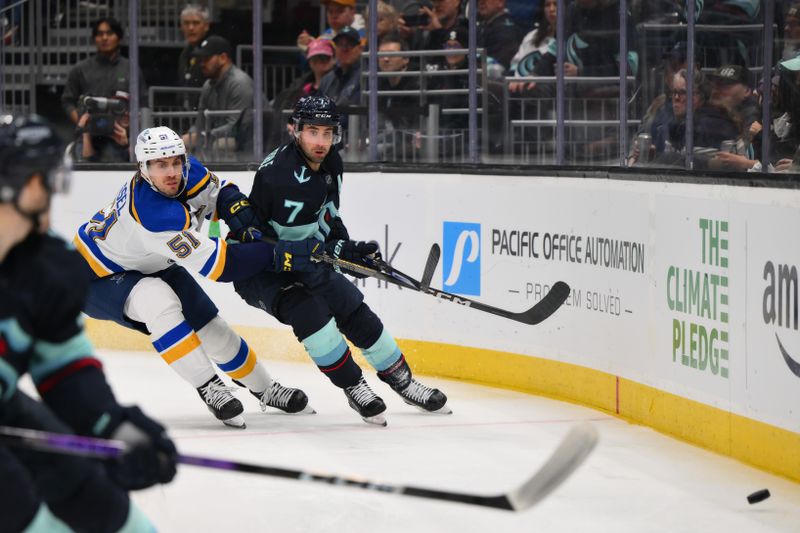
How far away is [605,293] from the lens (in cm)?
522

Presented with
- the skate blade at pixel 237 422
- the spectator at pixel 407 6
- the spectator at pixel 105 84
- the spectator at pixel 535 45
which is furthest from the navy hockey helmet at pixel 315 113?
the spectator at pixel 105 84

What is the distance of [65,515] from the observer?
7.12ft

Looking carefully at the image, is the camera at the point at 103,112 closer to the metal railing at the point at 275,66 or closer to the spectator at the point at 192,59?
the spectator at the point at 192,59

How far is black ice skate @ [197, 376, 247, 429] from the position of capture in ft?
16.3

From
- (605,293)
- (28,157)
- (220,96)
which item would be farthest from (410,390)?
(28,157)

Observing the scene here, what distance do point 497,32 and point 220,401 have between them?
7.23 feet

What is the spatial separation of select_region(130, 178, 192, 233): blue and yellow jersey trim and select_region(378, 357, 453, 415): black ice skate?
0.97 m

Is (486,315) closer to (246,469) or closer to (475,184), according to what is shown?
(475,184)

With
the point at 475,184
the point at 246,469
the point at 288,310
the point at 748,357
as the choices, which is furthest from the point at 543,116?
the point at 246,469

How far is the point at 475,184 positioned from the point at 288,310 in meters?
1.30

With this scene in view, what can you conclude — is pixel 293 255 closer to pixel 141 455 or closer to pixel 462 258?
pixel 462 258

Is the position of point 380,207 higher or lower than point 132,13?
lower

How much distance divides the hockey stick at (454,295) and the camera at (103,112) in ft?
8.09

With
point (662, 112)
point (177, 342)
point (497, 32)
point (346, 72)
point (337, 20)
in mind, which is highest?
point (337, 20)
